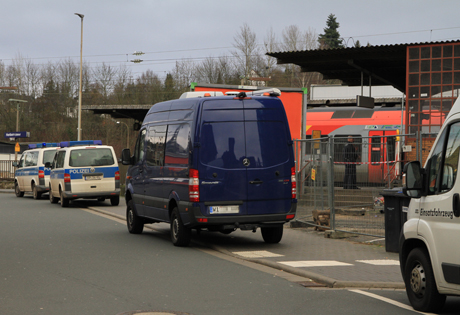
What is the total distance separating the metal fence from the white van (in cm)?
563

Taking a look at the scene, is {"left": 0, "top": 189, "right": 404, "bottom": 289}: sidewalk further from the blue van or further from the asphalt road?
the blue van

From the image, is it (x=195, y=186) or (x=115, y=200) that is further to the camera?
(x=115, y=200)

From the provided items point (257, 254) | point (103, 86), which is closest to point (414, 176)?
point (257, 254)

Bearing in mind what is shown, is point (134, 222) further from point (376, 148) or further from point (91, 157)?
point (91, 157)

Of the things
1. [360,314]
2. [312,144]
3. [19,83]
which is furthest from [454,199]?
[19,83]

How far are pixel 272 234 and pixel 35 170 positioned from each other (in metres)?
17.5

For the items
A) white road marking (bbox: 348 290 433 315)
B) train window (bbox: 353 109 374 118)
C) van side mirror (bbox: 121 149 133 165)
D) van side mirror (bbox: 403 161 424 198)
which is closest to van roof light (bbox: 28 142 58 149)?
train window (bbox: 353 109 374 118)

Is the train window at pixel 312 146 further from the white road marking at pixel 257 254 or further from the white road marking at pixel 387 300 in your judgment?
the white road marking at pixel 387 300

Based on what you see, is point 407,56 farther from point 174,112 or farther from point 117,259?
point 117,259

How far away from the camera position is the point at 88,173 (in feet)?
70.1

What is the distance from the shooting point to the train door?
1256 centimetres

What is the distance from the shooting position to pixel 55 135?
74.9 metres

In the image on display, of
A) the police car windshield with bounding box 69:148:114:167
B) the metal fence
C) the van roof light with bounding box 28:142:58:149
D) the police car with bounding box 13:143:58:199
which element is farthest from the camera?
the van roof light with bounding box 28:142:58:149

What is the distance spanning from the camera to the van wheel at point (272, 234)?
11.8 m
